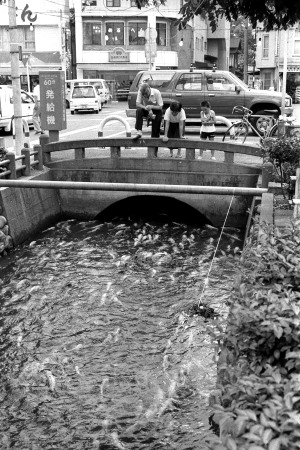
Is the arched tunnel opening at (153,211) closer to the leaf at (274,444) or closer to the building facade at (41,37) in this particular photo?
the leaf at (274,444)

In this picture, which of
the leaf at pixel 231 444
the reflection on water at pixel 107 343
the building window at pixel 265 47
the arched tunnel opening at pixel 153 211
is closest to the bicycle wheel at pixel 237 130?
the arched tunnel opening at pixel 153 211

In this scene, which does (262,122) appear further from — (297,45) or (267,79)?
(267,79)

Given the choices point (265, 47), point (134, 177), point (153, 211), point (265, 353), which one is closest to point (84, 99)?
point (153, 211)

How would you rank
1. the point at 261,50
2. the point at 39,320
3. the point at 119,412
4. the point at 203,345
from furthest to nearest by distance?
the point at 261,50 < the point at 39,320 < the point at 203,345 < the point at 119,412

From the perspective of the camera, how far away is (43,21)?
53750mm

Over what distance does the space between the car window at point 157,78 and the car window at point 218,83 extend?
132 cm

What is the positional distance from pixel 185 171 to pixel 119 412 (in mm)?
10515

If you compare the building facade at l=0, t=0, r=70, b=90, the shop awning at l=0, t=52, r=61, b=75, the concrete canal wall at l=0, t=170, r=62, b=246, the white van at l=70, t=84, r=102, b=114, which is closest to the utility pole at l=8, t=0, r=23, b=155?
the concrete canal wall at l=0, t=170, r=62, b=246

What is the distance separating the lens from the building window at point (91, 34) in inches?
2184

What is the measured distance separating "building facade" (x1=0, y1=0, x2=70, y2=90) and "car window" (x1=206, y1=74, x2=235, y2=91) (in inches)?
1223

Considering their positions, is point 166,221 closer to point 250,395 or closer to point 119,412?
point 119,412

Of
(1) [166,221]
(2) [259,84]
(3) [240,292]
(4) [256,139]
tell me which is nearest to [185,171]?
(1) [166,221]

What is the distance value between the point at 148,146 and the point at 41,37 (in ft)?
131

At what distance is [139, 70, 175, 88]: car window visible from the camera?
23.8 meters
